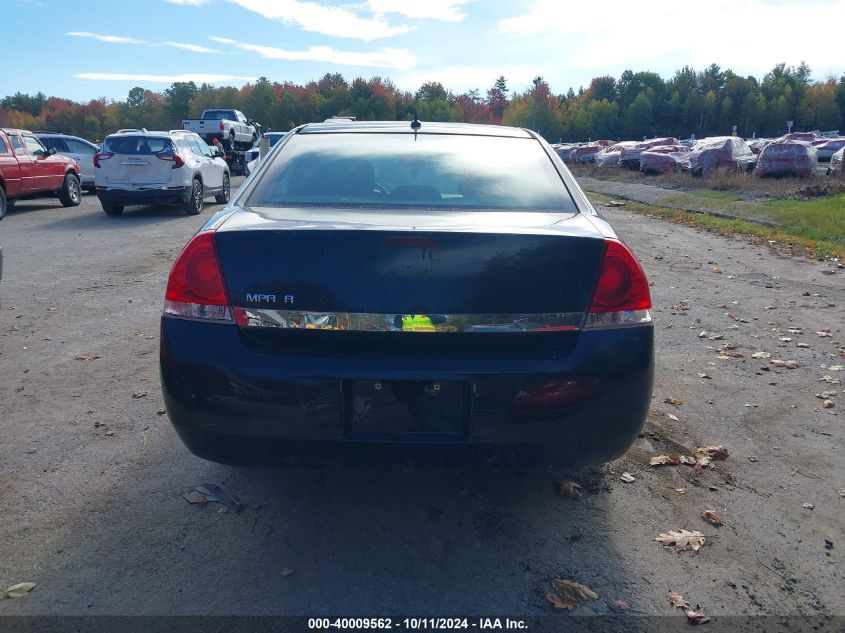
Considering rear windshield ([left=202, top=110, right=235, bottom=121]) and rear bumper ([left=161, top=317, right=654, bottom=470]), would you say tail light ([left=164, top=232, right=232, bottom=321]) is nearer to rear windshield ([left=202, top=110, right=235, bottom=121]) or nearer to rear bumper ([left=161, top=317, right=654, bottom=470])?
rear bumper ([left=161, top=317, right=654, bottom=470])

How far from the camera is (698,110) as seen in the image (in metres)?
113

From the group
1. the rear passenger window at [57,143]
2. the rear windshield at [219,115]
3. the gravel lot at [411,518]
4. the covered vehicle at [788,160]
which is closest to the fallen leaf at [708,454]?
the gravel lot at [411,518]

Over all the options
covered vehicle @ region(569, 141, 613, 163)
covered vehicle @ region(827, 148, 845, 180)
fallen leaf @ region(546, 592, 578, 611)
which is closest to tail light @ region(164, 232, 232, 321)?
fallen leaf @ region(546, 592, 578, 611)

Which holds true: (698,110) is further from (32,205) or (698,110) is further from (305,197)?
(305,197)

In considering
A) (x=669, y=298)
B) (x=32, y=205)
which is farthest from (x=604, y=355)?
(x=32, y=205)

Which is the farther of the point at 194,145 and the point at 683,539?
the point at 194,145

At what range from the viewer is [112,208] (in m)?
15.6

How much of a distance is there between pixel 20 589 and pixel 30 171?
50.4ft

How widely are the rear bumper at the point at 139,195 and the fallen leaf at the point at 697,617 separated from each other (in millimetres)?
14421

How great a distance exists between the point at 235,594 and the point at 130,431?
5.96 ft

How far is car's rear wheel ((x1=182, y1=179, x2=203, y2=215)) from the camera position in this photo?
1559cm

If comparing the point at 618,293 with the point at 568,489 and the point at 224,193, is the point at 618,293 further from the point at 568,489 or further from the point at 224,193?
the point at 224,193

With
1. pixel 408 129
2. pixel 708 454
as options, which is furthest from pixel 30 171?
pixel 708 454

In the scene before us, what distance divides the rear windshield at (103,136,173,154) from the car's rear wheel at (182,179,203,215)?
1050 mm
